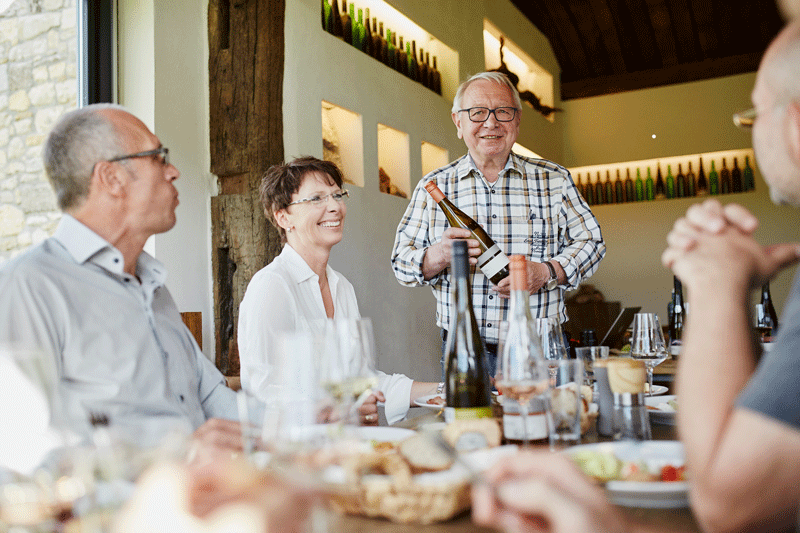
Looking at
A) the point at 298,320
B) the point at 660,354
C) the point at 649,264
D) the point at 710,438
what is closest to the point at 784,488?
the point at 710,438

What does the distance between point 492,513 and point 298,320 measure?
136cm

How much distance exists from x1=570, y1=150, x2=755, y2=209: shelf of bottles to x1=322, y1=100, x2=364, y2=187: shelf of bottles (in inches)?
163

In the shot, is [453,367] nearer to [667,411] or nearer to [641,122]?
[667,411]

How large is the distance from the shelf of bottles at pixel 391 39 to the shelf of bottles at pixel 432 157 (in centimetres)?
43

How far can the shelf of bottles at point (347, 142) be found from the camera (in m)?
3.83

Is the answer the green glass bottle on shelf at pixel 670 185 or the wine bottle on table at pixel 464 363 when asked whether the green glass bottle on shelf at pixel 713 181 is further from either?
the wine bottle on table at pixel 464 363

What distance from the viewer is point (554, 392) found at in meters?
1.06

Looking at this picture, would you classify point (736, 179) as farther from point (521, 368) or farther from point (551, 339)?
point (521, 368)

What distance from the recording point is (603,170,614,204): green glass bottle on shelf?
7258 millimetres

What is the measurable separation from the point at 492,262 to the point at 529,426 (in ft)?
→ 3.98

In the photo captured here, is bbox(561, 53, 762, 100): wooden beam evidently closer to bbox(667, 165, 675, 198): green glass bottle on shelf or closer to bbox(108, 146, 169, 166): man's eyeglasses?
bbox(667, 165, 675, 198): green glass bottle on shelf

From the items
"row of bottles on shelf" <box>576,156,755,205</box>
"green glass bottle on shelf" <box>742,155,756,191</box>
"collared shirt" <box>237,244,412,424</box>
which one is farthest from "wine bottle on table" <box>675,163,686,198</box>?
"collared shirt" <box>237,244,412,424</box>

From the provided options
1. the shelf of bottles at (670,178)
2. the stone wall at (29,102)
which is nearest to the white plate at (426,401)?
the stone wall at (29,102)

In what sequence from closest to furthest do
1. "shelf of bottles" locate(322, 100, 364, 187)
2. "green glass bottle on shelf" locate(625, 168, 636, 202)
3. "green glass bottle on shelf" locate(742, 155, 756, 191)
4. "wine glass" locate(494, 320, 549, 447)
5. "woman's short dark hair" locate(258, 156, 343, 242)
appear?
1. "wine glass" locate(494, 320, 549, 447)
2. "woman's short dark hair" locate(258, 156, 343, 242)
3. "shelf of bottles" locate(322, 100, 364, 187)
4. "green glass bottle on shelf" locate(742, 155, 756, 191)
5. "green glass bottle on shelf" locate(625, 168, 636, 202)
